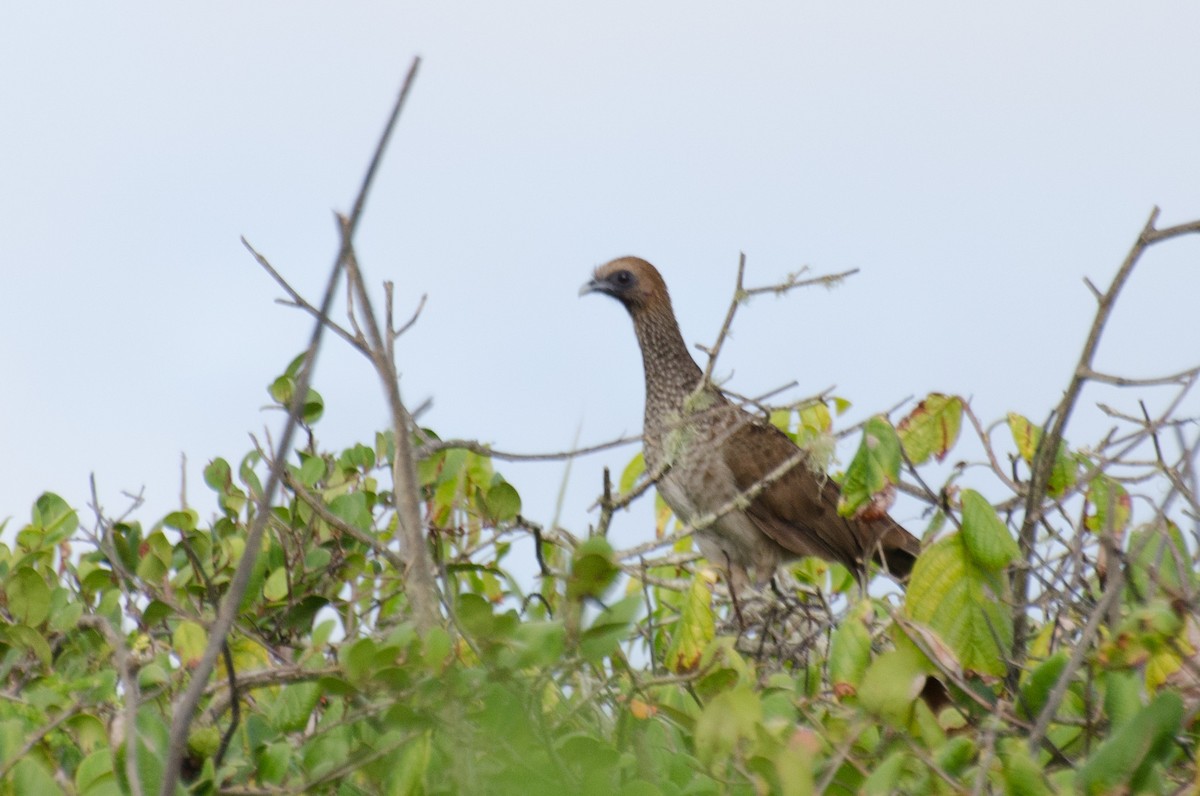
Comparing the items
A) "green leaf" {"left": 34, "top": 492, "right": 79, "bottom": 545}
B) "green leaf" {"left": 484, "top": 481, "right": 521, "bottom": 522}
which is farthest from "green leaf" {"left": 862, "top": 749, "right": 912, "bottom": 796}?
"green leaf" {"left": 34, "top": 492, "right": 79, "bottom": 545}

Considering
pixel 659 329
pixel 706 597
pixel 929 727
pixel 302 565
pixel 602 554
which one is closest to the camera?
pixel 602 554

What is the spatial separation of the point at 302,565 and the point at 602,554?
2.10 metres

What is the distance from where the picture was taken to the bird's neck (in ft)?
22.9

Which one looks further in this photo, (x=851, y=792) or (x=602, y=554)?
(x=851, y=792)

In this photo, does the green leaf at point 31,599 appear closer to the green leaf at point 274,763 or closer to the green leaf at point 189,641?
the green leaf at point 189,641

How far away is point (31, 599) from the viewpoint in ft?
9.70

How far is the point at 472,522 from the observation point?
3840 mm

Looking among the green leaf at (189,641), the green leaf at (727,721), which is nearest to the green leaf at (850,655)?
the green leaf at (727,721)

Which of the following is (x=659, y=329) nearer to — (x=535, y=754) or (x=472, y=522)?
(x=472, y=522)

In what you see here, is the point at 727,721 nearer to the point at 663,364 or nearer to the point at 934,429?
the point at 934,429

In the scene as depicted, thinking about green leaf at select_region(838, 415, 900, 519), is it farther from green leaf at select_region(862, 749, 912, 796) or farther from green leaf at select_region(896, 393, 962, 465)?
green leaf at select_region(862, 749, 912, 796)

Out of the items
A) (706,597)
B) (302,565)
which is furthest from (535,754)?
(302,565)

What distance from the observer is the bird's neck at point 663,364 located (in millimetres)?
6968

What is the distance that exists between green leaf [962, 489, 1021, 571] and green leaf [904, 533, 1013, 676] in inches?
1.2
